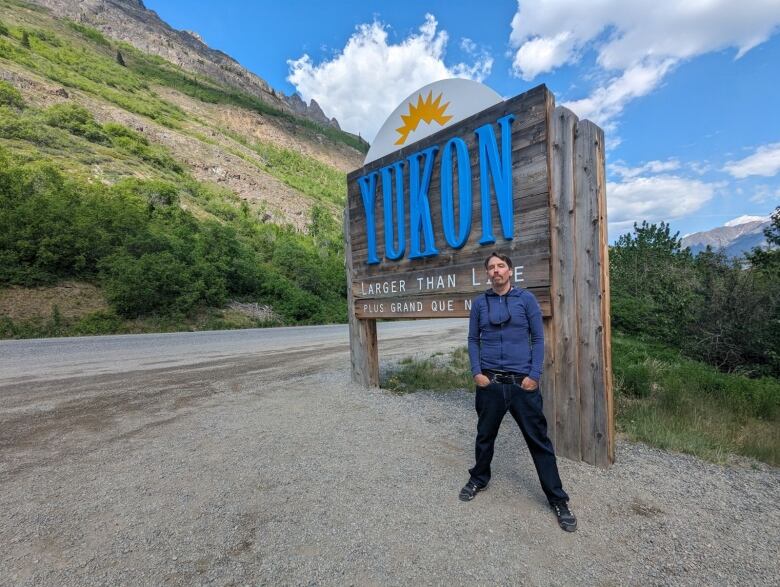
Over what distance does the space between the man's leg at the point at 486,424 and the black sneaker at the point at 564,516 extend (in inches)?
20.7

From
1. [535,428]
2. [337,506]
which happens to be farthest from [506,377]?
[337,506]

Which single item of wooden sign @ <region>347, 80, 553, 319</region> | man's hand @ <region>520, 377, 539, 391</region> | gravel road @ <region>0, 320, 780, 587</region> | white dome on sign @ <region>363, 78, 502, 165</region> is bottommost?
gravel road @ <region>0, 320, 780, 587</region>

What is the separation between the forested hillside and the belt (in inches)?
677

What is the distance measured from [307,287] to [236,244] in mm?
6352

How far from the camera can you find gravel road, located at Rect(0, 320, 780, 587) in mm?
2168

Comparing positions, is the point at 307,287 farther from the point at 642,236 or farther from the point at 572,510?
the point at 642,236

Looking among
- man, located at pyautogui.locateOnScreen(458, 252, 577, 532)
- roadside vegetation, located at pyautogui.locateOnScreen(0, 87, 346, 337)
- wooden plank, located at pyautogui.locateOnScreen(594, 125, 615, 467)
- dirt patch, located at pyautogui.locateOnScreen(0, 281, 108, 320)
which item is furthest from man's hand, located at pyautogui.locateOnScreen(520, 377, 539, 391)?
dirt patch, located at pyautogui.locateOnScreen(0, 281, 108, 320)

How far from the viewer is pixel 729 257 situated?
12312 millimetres

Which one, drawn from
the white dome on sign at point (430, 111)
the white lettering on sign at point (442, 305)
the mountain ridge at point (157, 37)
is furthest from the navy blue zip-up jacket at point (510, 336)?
the mountain ridge at point (157, 37)

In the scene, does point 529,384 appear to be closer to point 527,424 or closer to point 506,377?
point 506,377

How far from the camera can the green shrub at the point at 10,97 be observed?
29.0 m

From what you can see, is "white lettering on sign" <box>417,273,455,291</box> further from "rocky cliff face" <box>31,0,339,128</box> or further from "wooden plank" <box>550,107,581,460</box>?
"rocky cliff face" <box>31,0,339,128</box>

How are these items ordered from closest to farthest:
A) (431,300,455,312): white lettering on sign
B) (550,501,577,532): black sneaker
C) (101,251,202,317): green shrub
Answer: (550,501,577,532): black sneaker < (431,300,455,312): white lettering on sign < (101,251,202,317): green shrub

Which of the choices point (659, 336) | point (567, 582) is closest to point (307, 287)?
point (659, 336)
